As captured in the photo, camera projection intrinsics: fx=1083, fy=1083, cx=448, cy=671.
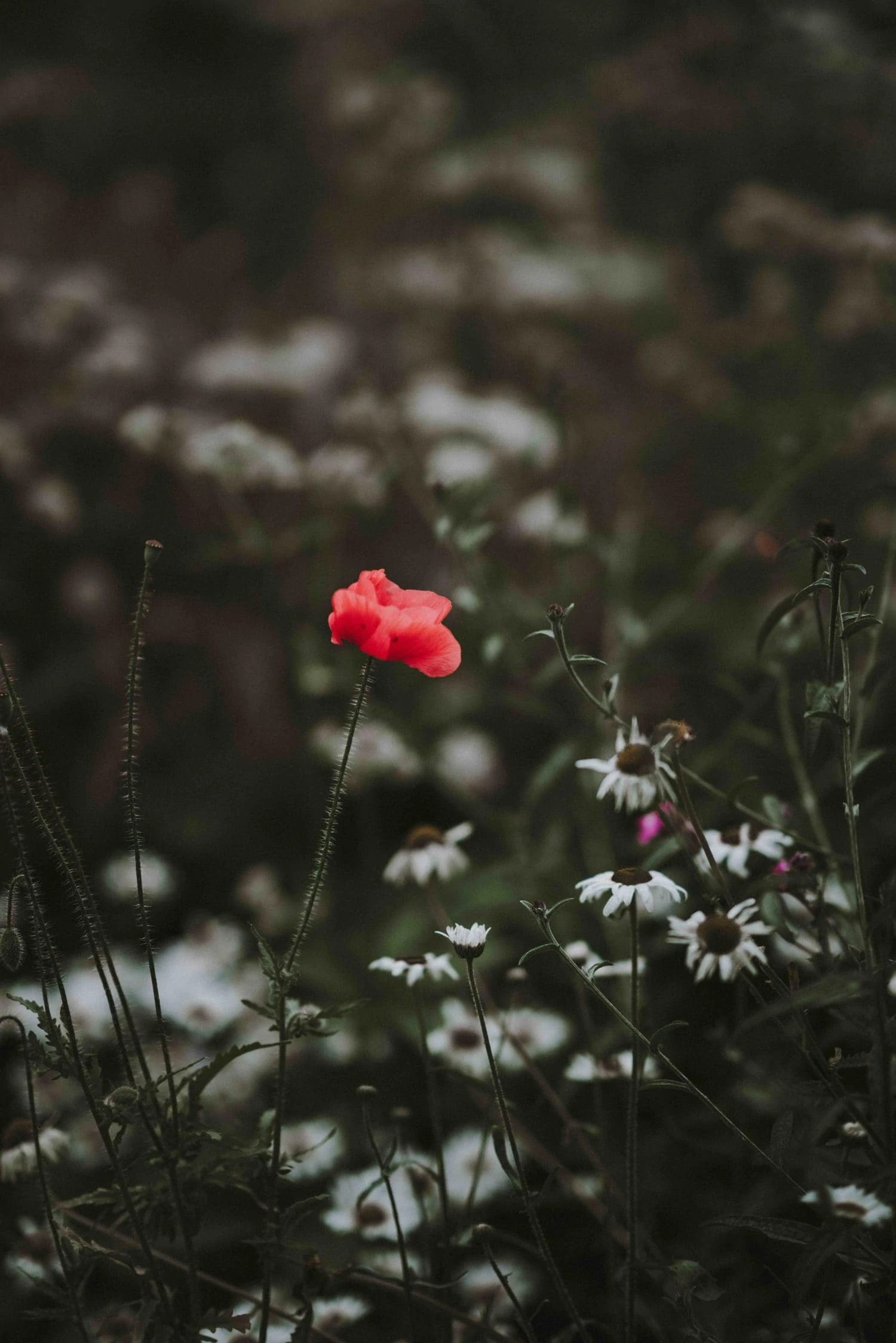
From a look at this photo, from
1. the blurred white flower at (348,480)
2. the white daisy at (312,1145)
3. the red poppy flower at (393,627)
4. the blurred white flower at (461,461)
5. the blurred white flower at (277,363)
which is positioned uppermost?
the blurred white flower at (277,363)

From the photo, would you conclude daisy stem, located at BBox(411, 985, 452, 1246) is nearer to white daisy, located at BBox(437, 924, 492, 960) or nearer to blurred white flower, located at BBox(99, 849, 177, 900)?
white daisy, located at BBox(437, 924, 492, 960)

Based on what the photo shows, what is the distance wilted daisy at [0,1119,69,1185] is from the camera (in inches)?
26.7

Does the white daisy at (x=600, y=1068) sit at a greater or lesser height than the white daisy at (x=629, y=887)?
lesser

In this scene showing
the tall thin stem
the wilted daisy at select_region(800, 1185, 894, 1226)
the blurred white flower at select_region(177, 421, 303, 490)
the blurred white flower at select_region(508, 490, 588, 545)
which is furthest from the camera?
the blurred white flower at select_region(177, 421, 303, 490)

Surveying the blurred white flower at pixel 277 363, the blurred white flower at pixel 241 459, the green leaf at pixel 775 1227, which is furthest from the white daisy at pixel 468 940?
the blurred white flower at pixel 277 363

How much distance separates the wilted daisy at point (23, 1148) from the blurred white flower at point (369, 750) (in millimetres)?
591

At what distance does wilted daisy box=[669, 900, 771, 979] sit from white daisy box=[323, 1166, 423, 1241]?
0.33 metres

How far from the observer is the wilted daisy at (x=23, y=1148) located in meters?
0.68

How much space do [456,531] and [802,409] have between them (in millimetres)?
974

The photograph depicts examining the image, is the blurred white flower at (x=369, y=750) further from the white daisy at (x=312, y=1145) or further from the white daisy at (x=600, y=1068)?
the white daisy at (x=600, y=1068)

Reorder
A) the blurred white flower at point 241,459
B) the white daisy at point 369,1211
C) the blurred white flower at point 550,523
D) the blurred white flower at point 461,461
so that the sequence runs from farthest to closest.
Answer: the blurred white flower at point 461,461, the blurred white flower at point 241,459, the blurred white flower at point 550,523, the white daisy at point 369,1211

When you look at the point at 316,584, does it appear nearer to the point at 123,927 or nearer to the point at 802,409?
the point at 123,927

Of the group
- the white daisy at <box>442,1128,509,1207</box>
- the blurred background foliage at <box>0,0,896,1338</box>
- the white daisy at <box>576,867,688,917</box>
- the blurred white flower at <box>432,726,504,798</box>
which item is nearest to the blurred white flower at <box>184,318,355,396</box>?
the blurred background foliage at <box>0,0,896,1338</box>

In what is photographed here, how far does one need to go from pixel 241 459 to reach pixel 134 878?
1.63ft
